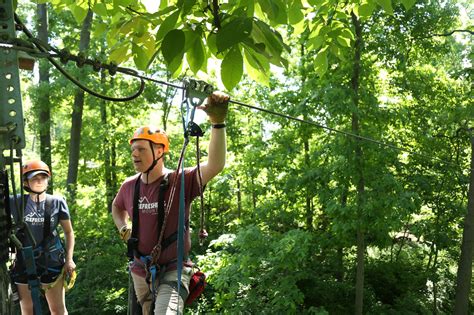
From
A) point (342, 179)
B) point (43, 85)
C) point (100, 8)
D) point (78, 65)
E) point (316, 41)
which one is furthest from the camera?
point (43, 85)

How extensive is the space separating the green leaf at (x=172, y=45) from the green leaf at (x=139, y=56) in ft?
1.88

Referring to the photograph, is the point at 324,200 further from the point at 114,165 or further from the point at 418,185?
the point at 114,165

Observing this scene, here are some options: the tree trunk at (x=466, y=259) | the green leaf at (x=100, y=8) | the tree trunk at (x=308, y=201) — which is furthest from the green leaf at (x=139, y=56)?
the tree trunk at (x=466, y=259)

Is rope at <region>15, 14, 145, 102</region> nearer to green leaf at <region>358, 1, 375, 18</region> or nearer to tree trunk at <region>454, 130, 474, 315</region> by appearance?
green leaf at <region>358, 1, 375, 18</region>

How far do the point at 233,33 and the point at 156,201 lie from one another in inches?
64.8

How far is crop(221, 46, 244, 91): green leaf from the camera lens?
1.35 m

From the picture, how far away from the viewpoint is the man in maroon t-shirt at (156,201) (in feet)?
8.29

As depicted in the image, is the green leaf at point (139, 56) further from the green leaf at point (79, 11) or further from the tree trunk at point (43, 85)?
the tree trunk at point (43, 85)

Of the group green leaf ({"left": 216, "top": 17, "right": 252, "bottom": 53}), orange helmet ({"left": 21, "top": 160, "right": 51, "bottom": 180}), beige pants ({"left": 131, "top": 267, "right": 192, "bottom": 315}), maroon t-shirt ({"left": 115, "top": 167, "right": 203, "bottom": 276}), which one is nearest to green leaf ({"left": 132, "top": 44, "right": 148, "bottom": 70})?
green leaf ({"left": 216, "top": 17, "right": 252, "bottom": 53})

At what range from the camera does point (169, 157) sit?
11344mm

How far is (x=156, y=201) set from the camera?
8.90 ft

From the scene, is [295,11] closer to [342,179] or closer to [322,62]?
[322,62]

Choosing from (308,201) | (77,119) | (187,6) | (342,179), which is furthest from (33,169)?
(77,119)

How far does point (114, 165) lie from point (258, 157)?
261 inches
